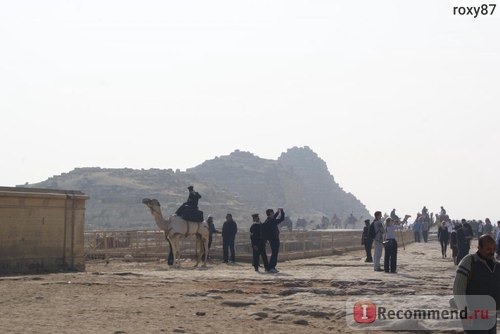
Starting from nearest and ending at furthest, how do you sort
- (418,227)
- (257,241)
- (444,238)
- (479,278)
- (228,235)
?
(479,278) < (257,241) < (228,235) < (444,238) < (418,227)

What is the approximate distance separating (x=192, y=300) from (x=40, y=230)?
316 inches

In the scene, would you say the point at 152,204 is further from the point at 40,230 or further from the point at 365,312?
the point at 365,312

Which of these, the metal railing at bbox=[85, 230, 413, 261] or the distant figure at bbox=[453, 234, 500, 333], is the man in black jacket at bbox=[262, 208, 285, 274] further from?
the distant figure at bbox=[453, 234, 500, 333]

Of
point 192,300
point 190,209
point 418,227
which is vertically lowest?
point 192,300

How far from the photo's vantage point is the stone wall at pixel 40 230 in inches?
723

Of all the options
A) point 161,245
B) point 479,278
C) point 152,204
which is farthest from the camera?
point 161,245

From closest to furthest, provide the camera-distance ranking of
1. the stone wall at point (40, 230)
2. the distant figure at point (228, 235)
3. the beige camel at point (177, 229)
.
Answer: the stone wall at point (40, 230) → the beige camel at point (177, 229) → the distant figure at point (228, 235)

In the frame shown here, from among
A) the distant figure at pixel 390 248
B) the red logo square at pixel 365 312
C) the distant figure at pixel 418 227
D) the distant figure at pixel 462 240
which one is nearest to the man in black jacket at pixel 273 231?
the distant figure at pixel 390 248

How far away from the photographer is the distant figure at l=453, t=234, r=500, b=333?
6.84m

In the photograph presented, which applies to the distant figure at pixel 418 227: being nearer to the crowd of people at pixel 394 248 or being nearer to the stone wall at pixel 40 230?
the crowd of people at pixel 394 248

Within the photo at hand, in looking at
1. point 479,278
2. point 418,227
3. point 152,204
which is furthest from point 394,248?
point 418,227

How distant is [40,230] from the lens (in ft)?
63.2

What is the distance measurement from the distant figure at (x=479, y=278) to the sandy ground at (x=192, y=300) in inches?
126

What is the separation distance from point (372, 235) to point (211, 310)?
28.9 feet
